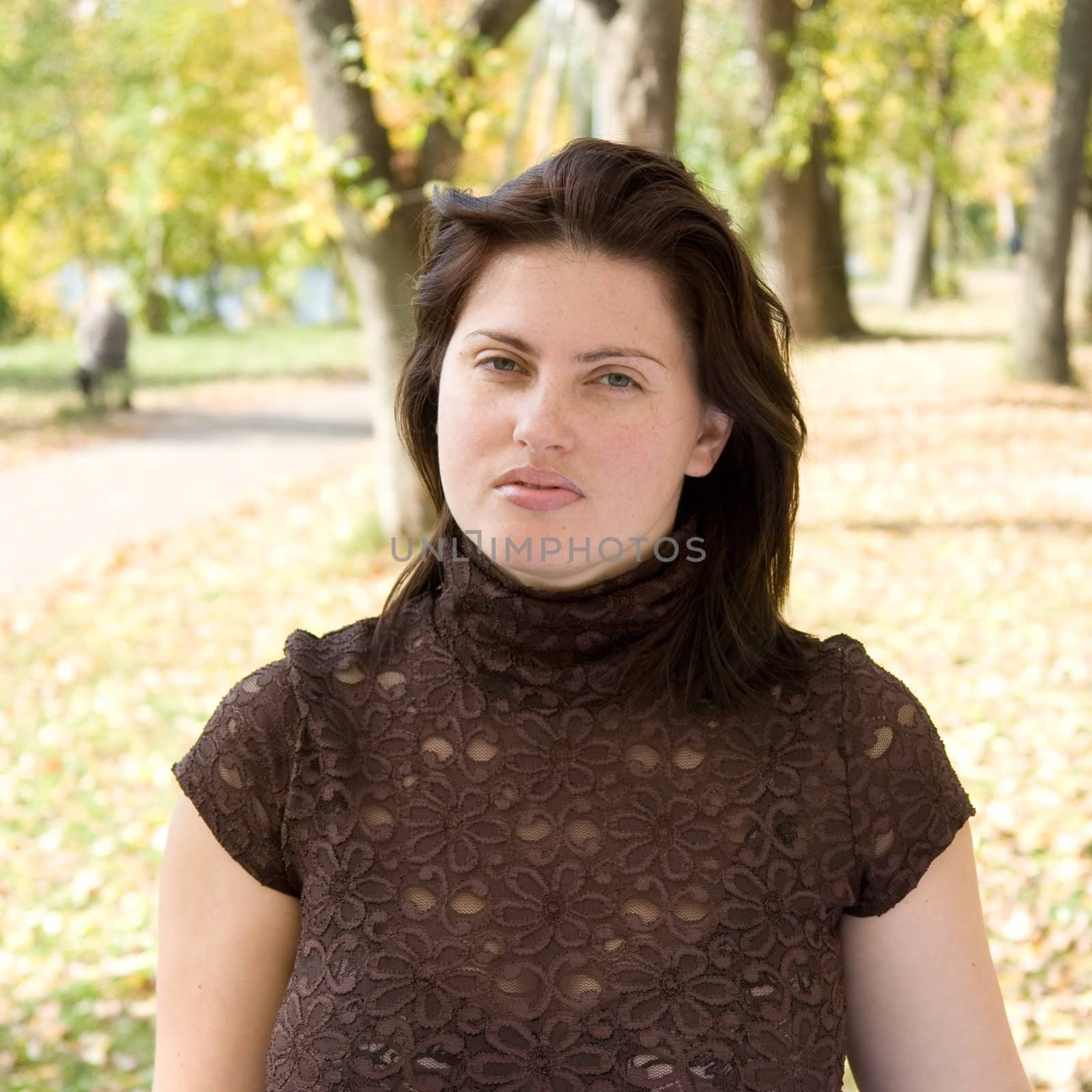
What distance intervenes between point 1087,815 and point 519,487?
412 centimetres

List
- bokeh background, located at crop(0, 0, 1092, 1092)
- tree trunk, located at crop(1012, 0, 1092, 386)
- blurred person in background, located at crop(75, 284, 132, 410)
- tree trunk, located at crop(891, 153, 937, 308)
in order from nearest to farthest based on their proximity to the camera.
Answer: bokeh background, located at crop(0, 0, 1092, 1092) < tree trunk, located at crop(1012, 0, 1092, 386) < blurred person in background, located at crop(75, 284, 132, 410) < tree trunk, located at crop(891, 153, 937, 308)

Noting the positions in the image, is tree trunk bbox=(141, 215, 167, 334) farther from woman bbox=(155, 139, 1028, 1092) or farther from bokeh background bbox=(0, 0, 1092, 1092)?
woman bbox=(155, 139, 1028, 1092)

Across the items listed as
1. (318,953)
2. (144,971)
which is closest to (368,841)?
(318,953)

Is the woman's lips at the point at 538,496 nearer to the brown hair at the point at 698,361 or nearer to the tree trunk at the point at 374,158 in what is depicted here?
Result: the brown hair at the point at 698,361

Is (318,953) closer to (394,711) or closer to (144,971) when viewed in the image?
(394,711)

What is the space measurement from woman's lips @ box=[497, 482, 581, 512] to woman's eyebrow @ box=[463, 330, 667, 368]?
6.6 inches

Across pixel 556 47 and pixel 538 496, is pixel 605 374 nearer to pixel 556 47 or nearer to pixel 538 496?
pixel 538 496

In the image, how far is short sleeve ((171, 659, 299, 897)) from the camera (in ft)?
5.69

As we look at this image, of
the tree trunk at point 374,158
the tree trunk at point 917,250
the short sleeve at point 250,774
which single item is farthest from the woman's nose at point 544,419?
the tree trunk at point 917,250

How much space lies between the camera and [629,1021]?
1648mm

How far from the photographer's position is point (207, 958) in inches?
68.6

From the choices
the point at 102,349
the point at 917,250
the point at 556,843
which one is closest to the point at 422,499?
the point at 556,843

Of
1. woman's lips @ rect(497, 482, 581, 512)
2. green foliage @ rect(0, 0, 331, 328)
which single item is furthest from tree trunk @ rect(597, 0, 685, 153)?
green foliage @ rect(0, 0, 331, 328)

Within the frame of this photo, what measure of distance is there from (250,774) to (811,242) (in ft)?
65.2
